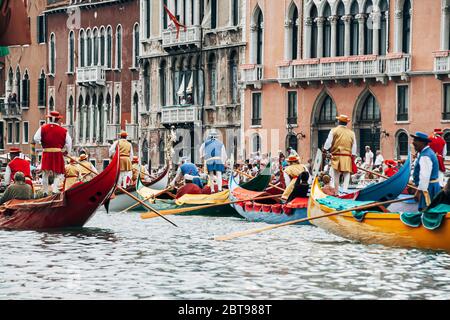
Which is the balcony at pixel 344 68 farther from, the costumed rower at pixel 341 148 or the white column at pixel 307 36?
the costumed rower at pixel 341 148

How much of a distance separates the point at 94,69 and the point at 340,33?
14.9 meters

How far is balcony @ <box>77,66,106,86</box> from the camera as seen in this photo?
52.8m

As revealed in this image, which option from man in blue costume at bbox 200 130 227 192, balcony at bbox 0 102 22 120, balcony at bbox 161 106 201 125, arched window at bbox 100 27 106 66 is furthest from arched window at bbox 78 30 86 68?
man in blue costume at bbox 200 130 227 192

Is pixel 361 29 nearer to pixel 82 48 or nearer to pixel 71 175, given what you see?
pixel 71 175

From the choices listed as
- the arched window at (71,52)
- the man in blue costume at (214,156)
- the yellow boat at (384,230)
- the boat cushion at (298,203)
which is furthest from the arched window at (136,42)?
the yellow boat at (384,230)

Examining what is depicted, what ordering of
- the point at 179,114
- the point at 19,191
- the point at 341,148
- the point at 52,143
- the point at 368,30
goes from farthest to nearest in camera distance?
the point at 179,114
the point at 368,30
the point at 341,148
the point at 52,143
the point at 19,191

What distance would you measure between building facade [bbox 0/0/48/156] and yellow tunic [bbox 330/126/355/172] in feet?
121

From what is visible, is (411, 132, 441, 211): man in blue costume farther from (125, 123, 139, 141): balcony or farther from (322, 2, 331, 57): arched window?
(125, 123, 139, 141): balcony

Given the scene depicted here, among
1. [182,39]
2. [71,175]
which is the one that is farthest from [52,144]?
[182,39]

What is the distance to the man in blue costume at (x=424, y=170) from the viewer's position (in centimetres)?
1673

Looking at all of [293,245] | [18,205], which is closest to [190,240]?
[293,245]

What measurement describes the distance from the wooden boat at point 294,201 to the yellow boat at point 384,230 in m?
0.73

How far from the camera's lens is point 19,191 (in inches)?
821
